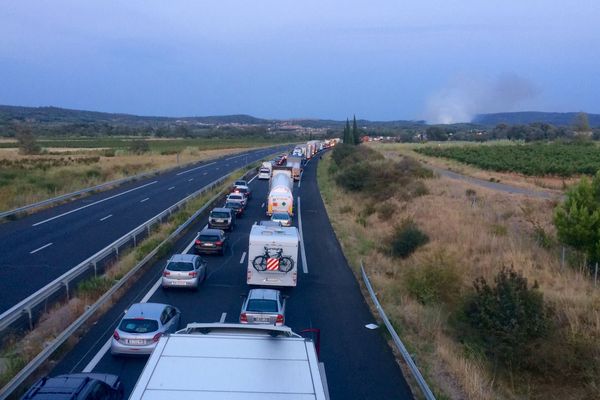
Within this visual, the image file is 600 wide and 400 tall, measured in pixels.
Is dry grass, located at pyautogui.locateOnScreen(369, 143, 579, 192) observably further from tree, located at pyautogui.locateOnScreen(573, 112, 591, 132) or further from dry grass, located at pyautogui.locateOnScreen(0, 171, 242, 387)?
tree, located at pyautogui.locateOnScreen(573, 112, 591, 132)

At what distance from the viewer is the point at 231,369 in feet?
21.9

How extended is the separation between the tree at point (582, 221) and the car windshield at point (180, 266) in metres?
12.6

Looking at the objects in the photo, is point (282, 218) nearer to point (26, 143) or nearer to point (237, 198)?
point (237, 198)

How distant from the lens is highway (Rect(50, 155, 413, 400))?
12.7 meters

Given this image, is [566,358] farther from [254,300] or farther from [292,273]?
[292,273]

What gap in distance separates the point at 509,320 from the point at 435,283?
16.1 ft

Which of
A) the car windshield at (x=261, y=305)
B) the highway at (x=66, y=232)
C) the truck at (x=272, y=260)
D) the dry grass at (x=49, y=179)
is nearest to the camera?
the car windshield at (x=261, y=305)

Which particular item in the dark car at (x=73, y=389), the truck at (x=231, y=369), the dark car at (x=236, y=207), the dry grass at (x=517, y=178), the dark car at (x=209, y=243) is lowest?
the dry grass at (x=517, y=178)

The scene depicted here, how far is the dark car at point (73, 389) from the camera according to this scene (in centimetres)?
873

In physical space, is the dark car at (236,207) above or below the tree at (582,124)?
below

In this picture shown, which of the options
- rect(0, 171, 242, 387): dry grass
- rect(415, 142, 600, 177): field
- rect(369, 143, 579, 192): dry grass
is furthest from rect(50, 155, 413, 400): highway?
rect(415, 142, 600, 177): field

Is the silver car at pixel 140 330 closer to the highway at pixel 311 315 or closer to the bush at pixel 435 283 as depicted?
the highway at pixel 311 315

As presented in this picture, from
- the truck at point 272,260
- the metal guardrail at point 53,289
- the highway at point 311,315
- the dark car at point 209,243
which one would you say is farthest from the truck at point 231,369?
the dark car at point 209,243

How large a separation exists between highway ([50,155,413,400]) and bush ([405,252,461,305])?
176cm
